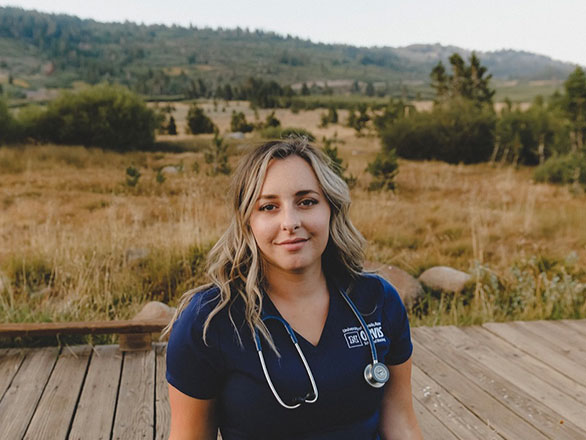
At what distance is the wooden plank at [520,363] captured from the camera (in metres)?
2.77

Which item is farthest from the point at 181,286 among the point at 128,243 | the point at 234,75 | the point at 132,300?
the point at 234,75

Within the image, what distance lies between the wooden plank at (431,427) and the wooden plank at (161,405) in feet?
3.49

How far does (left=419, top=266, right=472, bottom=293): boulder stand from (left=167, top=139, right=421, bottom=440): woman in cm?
394

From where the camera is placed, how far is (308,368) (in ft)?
4.25

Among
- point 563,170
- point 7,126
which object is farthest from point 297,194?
point 7,126

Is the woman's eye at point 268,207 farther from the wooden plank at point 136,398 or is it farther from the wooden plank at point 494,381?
the wooden plank at point 494,381

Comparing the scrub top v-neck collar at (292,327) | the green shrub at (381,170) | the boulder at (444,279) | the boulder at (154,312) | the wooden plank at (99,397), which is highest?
the scrub top v-neck collar at (292,327)

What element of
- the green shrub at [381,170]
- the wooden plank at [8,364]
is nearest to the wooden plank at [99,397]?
the wooden plank at [8,364]

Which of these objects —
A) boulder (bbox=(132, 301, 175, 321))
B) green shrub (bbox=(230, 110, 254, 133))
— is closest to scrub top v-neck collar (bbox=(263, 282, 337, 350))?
boulder (bbox=(132, 301, 175, 321))

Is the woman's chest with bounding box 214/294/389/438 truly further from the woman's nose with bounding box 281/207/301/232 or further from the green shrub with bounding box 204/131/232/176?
the green shrub with bounding box 204/131/232/176

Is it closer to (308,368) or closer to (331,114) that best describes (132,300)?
(308,368)

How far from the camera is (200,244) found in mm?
5246

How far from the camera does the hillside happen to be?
9319 centimetres

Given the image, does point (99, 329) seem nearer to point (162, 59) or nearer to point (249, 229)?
point (249, 229)
